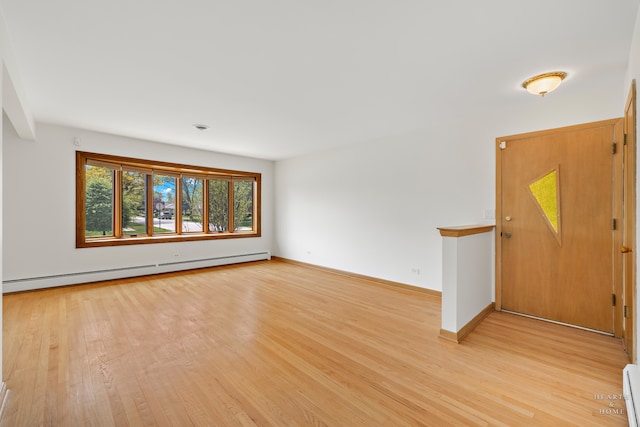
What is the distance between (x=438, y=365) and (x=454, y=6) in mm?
2529

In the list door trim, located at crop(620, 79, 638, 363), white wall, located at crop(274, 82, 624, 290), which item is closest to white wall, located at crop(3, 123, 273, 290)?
white wall, located at crop(274, 82, 624, 290)

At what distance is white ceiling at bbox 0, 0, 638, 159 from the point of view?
179 centimetres

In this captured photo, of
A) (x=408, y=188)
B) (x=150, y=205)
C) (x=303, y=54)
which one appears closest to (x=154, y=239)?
(x=150, y=205)

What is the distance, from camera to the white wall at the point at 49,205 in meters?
3.99

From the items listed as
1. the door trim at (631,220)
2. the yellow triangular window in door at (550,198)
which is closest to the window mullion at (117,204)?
the yellow triangular window in door at (550,198)

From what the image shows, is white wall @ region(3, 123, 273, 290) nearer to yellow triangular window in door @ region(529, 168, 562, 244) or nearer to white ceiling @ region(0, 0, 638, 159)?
white ceiling @ region(0, 0, 638, 159)

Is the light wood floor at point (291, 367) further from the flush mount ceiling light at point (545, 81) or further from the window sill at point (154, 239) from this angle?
the flush mount ceiling light at point (545, 81)

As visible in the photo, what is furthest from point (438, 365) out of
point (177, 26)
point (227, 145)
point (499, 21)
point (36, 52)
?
point (227, 145)

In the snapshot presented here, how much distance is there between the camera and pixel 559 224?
302 centimetres

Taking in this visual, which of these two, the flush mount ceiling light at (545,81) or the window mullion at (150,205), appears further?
the window mullion at (150,205)

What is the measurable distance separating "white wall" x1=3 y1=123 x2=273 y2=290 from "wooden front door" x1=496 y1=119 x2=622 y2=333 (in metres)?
5.70

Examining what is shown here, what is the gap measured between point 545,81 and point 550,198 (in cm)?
125

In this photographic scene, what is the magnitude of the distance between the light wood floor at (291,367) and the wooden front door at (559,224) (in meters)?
0.27

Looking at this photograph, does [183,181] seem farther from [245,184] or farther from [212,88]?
[212,88]
